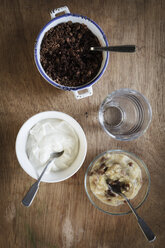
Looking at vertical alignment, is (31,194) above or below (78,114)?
below

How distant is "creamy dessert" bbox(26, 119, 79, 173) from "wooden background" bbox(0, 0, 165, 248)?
6 centimetres

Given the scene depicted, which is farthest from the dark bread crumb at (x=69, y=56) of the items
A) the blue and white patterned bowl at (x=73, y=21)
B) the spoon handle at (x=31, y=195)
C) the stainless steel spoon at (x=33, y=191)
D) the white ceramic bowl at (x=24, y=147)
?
the spoon handle at (x=31, y=195)

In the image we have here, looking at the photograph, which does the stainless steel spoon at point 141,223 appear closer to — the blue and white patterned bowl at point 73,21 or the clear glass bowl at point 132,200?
the clear glass bowl at point 132,200

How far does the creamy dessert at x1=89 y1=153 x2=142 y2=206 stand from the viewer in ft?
3.07

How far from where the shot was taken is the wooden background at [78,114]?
0.98 metres

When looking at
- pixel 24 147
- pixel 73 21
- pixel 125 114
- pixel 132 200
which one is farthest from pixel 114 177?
pixel 73 21

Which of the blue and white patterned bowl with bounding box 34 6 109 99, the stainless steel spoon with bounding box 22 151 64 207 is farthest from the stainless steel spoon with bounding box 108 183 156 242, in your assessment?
the blue and white patterned bowl with bounding box 34 6 109 99

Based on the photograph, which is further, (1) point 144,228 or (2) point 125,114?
(2) point 125,114

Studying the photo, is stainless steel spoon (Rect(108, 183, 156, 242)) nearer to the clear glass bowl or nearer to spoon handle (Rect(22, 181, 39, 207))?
the clear glass bowl

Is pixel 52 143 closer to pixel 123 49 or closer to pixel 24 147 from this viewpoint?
pixel 24 147

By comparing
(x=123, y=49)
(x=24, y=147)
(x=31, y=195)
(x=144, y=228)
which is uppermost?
(x=123, y=49)

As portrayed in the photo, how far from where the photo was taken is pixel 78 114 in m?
0.99

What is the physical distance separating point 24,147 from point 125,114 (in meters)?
0.45

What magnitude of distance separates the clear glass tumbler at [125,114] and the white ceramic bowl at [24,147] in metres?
0.11
